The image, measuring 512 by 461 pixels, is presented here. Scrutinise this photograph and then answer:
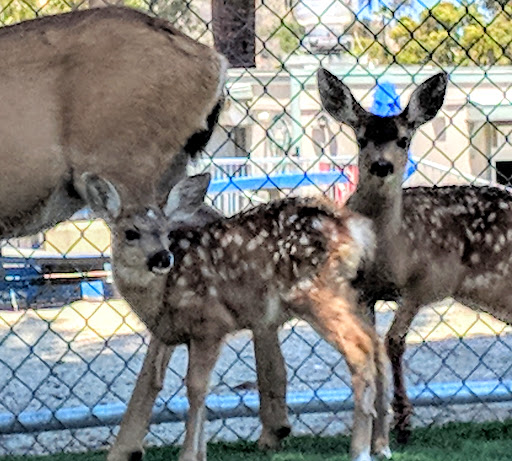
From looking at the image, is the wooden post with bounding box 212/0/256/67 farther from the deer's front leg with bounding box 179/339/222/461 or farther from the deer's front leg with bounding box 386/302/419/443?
the deer's front leg with bounding box 179/339/222/461

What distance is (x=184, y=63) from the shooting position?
12.8ft

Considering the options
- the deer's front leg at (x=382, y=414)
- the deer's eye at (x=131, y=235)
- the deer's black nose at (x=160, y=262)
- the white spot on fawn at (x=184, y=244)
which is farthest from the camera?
the deer's front leg at (x=382, y=414)

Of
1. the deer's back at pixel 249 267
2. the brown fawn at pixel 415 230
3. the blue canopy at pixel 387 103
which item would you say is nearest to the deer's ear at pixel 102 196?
the deer's back at pixel 249 267

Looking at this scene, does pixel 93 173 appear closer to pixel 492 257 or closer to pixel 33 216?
pixel 33 216

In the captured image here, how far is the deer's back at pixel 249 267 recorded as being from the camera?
12.3ft

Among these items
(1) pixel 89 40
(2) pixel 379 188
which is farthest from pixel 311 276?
(1) pixel 89 40

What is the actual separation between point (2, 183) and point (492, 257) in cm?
186

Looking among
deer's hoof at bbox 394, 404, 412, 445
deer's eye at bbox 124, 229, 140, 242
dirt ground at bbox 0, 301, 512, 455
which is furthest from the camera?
dirt ground at bbox 0, 301, 512, 455

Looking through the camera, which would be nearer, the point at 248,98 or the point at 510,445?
the point at 510,445

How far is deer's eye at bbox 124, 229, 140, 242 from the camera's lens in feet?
12.1

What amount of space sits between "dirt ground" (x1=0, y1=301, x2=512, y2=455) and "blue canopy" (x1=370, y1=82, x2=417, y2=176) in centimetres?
93

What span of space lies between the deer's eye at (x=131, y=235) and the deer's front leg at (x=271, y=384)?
0.67 meters

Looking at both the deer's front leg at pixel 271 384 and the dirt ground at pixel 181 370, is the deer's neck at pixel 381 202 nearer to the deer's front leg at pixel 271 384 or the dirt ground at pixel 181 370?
the deer's front leg at pixel 271 384

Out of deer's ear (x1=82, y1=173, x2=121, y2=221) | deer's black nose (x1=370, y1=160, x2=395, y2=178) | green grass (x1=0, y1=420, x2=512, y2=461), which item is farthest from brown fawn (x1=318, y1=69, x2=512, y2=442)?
deer's ear (x1=82, y1=173, x2=121, y2=221)
